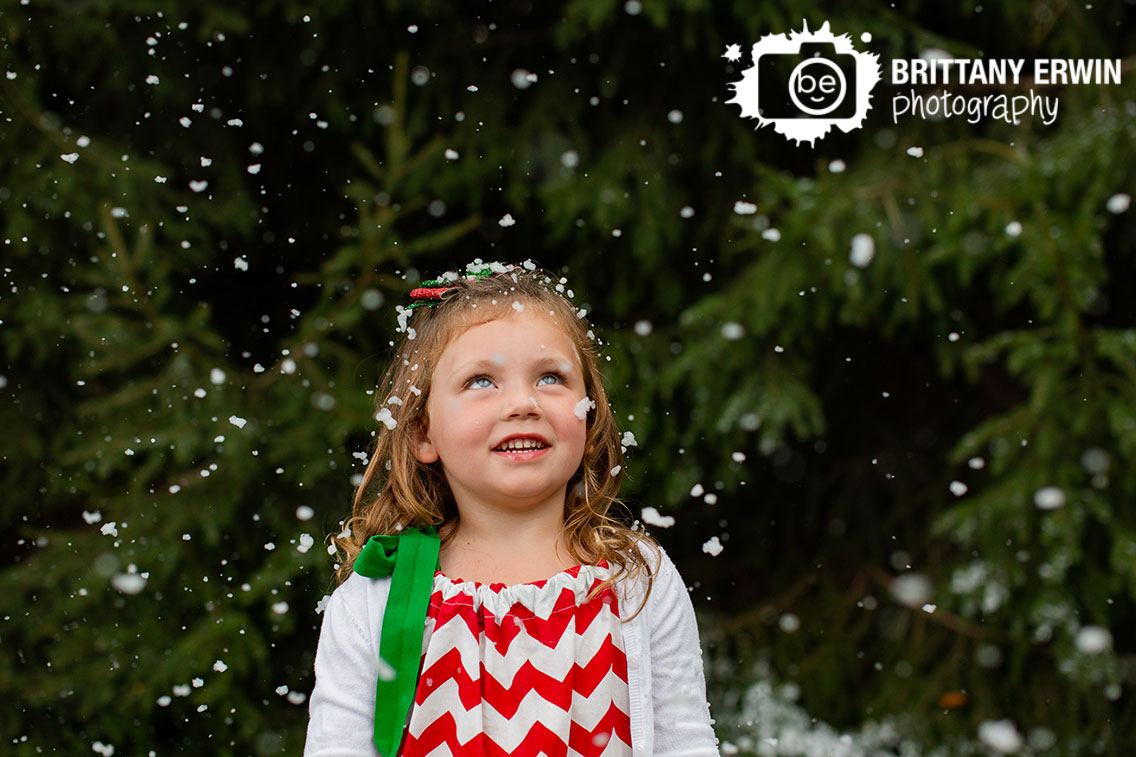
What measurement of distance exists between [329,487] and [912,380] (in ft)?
6.68

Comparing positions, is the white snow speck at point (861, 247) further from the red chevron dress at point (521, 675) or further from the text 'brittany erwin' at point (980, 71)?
the red chevron dress at point (521, 675)

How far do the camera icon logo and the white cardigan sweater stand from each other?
2.08 meters

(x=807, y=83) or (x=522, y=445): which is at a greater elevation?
(x=807, y=83)

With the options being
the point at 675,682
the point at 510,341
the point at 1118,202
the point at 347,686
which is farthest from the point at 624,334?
the point at 347,686

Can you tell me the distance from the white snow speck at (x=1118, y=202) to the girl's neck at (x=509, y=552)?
6.95ft

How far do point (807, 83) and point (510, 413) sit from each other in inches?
82.8

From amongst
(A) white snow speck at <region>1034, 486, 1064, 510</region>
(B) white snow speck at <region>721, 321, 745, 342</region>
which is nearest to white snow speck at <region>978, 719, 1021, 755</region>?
(A) white snow speck at <region>1034, 486, 1064, 510</region>

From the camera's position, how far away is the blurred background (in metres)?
2.88

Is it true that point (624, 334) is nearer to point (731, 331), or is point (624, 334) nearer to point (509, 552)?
point (731, 331)

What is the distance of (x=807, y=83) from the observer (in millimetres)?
3188

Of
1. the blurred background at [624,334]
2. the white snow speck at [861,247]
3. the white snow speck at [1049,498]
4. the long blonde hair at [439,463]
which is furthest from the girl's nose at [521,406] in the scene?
the white snow speck at [1049,498]

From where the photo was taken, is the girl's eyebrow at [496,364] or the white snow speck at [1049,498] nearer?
the girl's eyebrow at [496,364]

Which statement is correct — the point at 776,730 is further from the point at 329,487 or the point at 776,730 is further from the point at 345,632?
the point at 345,632

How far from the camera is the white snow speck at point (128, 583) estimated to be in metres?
3.01
